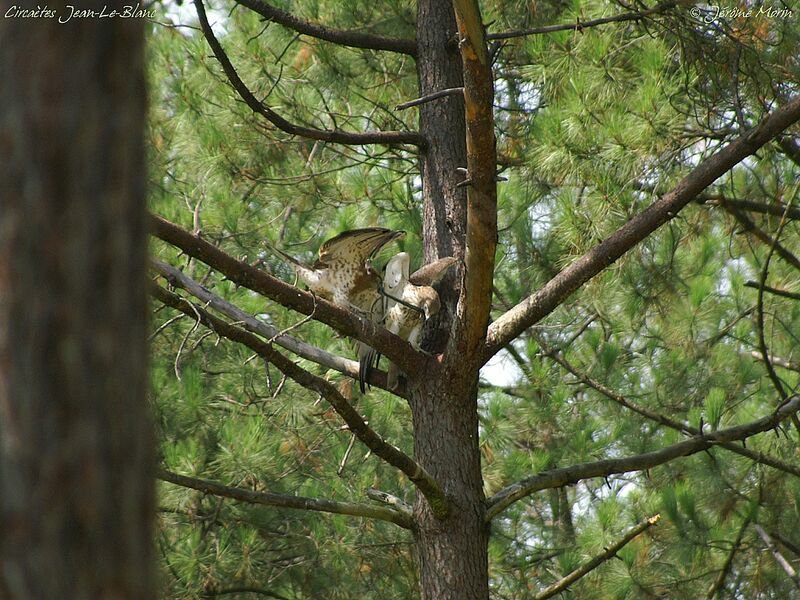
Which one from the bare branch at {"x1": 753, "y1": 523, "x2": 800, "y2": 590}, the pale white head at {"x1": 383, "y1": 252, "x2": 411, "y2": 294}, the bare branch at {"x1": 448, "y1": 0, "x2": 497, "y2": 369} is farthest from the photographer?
the bare branch at {"x1": 753, "y1": 523, "x2": 800, "y2": 590}

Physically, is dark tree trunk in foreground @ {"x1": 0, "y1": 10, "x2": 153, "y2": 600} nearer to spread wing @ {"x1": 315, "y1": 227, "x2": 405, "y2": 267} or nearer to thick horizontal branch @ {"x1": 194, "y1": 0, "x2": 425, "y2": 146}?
thick horizontal branch @ {"x1": 194, "y1": 0, "x2": 425, "y2": 146}

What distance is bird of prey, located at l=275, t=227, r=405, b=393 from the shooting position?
140 inches

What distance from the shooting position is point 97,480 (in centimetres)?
82

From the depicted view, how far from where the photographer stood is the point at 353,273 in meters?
3.66

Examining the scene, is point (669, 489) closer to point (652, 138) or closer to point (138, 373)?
point (652, 138)

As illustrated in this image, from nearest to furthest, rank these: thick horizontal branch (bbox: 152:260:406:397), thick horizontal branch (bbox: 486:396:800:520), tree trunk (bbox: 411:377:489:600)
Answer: thick horizontal branch (bbox: 152:260:406:397)
tree trunk (bbox: 411:377:489:600)
thick horizontal branch (bbox: 486:396:800:520)

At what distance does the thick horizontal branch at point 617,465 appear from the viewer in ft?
10.3

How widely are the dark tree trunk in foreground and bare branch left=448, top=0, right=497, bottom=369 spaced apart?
1.58m

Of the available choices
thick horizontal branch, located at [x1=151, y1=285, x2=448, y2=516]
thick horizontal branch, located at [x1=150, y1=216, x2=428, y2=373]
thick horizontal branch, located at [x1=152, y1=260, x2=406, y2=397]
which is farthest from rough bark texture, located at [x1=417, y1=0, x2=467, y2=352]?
thick horizontal branch, located at [x1=151, y1=285, x2=448, y2=516]

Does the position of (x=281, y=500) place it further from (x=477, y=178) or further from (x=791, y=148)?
(x=791, y=148)

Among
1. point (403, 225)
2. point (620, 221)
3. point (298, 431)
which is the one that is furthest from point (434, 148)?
point (298, 431)

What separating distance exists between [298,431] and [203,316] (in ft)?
8.17

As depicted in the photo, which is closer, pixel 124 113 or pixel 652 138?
pixel 124 113

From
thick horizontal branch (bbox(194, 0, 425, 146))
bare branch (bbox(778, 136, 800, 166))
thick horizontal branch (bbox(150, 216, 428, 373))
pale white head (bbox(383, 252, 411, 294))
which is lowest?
thick horizontal branch (bbox(150, 216, 428, 373))
